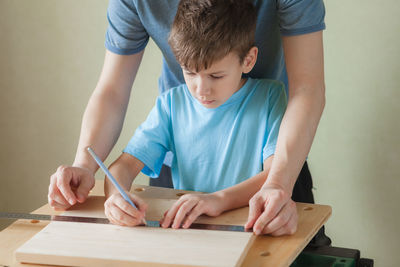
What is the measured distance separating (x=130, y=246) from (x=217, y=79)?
49 centimetres

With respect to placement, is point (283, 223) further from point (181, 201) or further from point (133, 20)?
point (133, 20)

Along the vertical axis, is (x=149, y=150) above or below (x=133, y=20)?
below

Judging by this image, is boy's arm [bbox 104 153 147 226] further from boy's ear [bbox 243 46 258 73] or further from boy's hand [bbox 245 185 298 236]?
boy's ear [bbox 243 46 258 73]

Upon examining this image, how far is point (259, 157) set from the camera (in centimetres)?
151

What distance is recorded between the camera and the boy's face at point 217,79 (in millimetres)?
1394

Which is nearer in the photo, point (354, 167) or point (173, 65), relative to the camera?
point (173, 65)

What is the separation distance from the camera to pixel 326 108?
2080 mm

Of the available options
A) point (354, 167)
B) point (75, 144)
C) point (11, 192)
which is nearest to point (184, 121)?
point (354, 167)

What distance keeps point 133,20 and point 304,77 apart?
48cm

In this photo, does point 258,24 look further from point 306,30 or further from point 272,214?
point 272,214

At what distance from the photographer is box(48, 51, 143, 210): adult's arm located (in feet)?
4.41

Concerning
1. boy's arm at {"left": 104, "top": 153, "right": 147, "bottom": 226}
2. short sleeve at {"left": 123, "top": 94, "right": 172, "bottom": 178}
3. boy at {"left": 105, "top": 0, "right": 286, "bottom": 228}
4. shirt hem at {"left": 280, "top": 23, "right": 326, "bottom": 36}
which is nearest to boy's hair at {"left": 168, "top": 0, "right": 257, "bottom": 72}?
boy at {"left": 105, "top": 0, "right": 286, "bottom": 228}

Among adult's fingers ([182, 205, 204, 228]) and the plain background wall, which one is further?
the plain background wall

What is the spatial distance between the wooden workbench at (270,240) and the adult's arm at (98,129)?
0.07m
